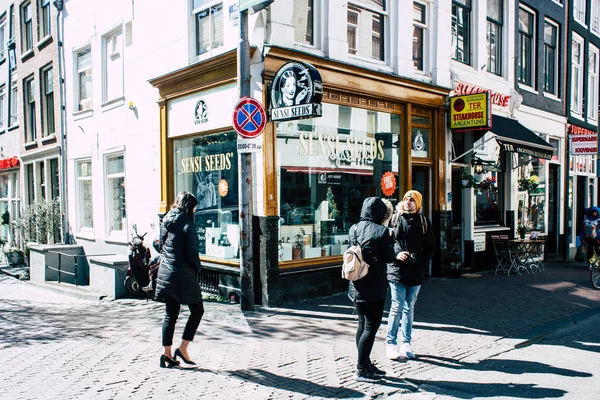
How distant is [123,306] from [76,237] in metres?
6.34

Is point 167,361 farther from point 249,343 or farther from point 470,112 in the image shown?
point 470,112

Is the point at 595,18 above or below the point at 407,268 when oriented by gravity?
above

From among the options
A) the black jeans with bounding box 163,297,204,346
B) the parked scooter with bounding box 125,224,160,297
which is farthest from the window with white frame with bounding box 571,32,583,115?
the black jeans with bounding box 163,297,204,346

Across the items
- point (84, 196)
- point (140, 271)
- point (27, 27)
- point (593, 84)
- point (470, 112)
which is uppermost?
point (27, 27)

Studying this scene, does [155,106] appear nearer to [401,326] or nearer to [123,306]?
[123,306]

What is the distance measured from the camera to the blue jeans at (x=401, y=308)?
19.6 ft

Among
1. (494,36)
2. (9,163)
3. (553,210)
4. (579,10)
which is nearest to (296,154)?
(494,36)

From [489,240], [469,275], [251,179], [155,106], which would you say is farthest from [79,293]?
[489,240]

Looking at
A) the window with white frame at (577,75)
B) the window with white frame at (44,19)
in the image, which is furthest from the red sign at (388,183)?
the window with white frame at (44,19)

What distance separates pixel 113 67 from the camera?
13.0 m

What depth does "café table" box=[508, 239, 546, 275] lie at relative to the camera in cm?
1241

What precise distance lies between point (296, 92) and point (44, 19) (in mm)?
12610

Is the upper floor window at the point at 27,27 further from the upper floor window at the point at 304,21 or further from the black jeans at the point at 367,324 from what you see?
the black jeans at the point at 367,324

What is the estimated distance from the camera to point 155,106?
11078mm
